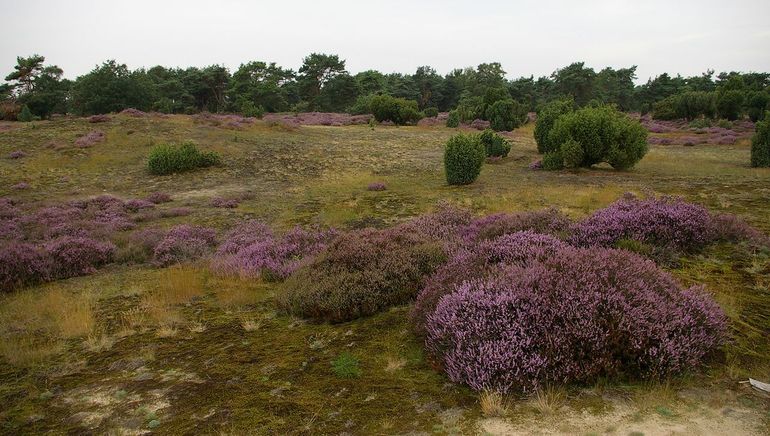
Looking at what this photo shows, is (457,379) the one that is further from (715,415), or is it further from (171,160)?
(171,160)

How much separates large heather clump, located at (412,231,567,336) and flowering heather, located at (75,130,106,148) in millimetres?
28193

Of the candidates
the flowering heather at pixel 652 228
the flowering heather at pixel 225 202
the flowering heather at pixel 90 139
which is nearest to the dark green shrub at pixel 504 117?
the flowering heather at pixel 225 202

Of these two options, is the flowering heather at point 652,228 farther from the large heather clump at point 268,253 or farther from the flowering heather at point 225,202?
the flowering heather at point 225,202

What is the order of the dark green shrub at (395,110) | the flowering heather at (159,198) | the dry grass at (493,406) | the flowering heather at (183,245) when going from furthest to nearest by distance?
the dark green shrub at (395,110), the flowering heather at (159,198), the flowering heather at (183,245), the dry grass at (493,406)

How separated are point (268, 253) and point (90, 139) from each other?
2461cm

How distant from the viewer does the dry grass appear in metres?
3.70

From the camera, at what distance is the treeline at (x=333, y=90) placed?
157 ft

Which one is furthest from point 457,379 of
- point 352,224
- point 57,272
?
point 57,272

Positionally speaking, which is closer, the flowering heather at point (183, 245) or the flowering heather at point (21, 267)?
the flowering heather at point (21, 267)

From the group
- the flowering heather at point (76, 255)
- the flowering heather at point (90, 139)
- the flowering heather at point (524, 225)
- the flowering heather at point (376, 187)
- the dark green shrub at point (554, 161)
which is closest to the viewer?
the flowering heather at point (524, 225)

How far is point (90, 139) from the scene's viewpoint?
27750mm

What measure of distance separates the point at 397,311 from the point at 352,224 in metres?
6.53

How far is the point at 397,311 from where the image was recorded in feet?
20.9

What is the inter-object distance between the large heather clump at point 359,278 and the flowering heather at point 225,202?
981cm
